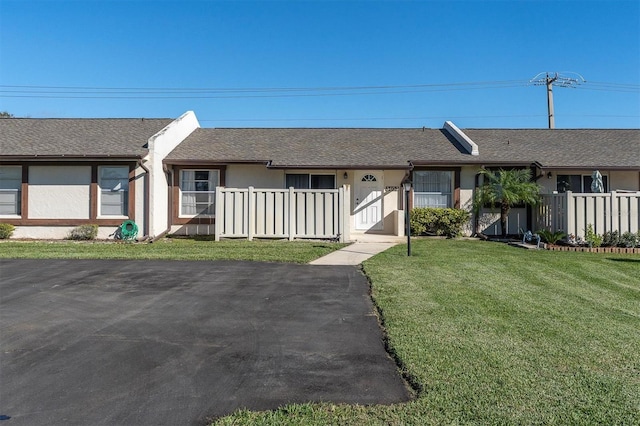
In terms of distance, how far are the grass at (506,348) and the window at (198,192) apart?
29.2 feet

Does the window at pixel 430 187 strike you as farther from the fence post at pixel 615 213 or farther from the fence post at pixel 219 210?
the fence post at pixel 219 210

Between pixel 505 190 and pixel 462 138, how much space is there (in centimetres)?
360

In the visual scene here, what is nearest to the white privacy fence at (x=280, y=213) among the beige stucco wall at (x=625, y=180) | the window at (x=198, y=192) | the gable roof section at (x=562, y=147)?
the window at (x=198, y=192)

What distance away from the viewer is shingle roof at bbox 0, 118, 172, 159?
1370 centimetres

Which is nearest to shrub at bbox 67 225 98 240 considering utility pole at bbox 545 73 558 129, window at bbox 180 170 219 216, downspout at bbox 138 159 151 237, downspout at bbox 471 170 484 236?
downspout at bbox 138 159 151 237

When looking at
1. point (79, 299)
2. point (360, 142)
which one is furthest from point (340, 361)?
point (360, 142)

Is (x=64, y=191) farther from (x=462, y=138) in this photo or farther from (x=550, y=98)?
(x=550, y=98)

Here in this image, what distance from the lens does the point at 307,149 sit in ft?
54.1

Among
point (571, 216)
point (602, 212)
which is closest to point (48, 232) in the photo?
point (571, 216)

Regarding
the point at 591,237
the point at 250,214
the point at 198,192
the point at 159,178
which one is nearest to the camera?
the point at 591,237

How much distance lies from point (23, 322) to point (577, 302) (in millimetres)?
7382

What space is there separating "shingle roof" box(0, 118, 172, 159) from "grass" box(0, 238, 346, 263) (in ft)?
10.2

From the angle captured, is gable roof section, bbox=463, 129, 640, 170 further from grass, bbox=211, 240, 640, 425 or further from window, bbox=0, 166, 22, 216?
window, bbox=0, 166, 22, 216

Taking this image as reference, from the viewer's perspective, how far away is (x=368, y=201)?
52.6ft
